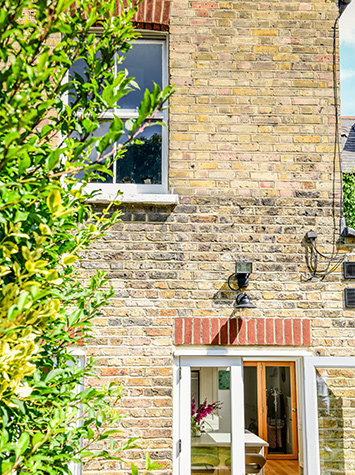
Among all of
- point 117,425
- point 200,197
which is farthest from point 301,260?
point 117,425

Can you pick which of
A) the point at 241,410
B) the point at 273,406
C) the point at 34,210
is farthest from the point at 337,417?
the point at 273,406

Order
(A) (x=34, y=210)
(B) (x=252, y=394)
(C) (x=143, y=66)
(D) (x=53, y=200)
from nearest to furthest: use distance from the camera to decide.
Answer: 1. (D) (x=53, y=200)
2. (A) (x=34, y=210)
3. (C) (x=143, y=66)
4. (B) (x=252, y=394)

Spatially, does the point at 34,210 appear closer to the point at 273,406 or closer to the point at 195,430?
the point at 195,430

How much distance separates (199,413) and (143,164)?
7.84 ft

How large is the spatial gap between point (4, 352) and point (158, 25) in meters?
4.21

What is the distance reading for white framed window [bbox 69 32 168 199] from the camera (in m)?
5.01

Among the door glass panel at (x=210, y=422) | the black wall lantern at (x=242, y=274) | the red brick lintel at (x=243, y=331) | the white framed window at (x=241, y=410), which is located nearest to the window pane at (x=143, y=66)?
the black wall lantern at (x=242, y=274)

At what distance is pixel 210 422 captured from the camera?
467 centimetres

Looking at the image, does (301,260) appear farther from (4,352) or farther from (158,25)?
(4,352)

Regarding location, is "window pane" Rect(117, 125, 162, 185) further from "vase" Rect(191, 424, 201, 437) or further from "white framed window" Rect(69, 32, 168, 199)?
"vase" Rect(191, 424, 201, 437)

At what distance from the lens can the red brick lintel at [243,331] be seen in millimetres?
4688

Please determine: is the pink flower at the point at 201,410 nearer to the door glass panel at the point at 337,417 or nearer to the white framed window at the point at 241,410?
the white framed window at the point at 241,410

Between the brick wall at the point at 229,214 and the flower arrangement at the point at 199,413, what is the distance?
0.25 meters

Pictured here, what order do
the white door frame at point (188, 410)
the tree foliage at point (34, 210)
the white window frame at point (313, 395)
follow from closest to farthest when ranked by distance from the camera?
1. the tree foliage at point (34, 210)
2. the white door frame at point (188, 410)
3. the white window frame at point (313, 395)
